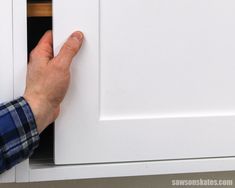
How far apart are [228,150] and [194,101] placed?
0.36 feet

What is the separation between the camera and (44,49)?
0.66 meters

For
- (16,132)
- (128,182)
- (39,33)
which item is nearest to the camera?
(16,132)

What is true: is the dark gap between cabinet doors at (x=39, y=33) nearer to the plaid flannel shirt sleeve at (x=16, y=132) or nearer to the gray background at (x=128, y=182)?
the plaid flannel shirt sleeve at (x=16, y=132)

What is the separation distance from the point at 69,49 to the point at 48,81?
0.19ft

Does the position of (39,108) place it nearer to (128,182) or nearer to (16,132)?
(16,132)

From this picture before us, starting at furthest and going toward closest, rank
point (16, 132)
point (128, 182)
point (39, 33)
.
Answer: point (128, 182)
point (39, 33)
point (16, 132)

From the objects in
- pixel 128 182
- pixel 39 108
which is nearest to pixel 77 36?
pixel 39 108

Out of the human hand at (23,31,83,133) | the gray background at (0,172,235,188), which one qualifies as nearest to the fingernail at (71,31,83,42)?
the human hand at (23,31,83,133)

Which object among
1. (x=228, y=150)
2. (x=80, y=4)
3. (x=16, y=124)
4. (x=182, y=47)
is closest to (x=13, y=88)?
(x=16, y=124)

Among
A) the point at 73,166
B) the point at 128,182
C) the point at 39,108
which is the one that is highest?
the point at 39,108

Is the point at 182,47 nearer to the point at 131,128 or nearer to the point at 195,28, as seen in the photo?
the point at 195,28

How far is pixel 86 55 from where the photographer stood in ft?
2.17

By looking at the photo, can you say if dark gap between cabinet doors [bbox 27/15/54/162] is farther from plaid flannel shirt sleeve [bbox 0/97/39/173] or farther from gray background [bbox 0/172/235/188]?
gray background [bbox 0/172/235/188]

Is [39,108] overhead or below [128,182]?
overhead
